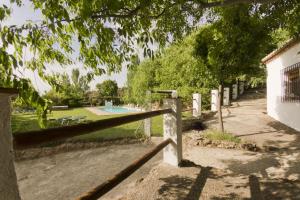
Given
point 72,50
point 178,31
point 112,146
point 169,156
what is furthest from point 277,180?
point 112,146

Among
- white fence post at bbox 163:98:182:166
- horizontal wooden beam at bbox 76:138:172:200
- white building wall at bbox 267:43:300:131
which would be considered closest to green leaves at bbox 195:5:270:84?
white building wall at bbox 267:43:300:131

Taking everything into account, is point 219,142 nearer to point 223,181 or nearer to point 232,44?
point 232,44

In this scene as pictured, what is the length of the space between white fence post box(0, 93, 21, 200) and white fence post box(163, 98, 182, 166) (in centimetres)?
292

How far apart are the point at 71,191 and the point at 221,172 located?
12.3ft

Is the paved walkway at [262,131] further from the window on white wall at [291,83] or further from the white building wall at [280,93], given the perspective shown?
the window on white wall at [291,83]

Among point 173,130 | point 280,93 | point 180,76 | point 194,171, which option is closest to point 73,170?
point 173,130

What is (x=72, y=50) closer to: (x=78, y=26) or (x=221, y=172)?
(x=78, y=26)

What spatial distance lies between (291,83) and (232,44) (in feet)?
12.7

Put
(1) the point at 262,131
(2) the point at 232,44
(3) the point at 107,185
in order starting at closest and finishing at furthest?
(3) the point at 107,185 → (2) the point at 232,44 → (1) the point at 262,131

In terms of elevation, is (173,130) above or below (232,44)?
below

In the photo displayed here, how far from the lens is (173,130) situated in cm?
408

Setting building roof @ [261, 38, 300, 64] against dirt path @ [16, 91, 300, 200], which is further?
building roof @ [261, 38, 300, 64]

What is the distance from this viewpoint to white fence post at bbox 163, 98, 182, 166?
404 centimetres

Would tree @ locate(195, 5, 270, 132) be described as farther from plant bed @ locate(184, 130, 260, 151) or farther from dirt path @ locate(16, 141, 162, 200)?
dirt path @ locate(16, 141, 162, 200)
